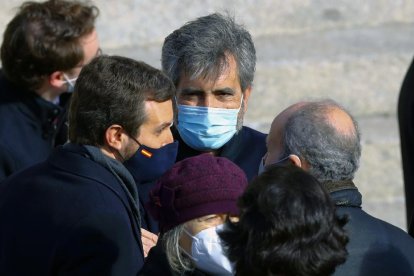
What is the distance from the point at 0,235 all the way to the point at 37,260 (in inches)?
7.3

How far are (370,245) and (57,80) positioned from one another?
2.25 m

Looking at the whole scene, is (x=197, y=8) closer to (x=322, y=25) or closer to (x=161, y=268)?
(x=322, y=25)

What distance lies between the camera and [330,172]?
3.23 m

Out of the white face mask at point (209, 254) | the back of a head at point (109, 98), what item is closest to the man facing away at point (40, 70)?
the back of a head at point (109, 98)

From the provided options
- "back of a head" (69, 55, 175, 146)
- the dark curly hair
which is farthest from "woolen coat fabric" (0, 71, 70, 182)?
the dark curly hair

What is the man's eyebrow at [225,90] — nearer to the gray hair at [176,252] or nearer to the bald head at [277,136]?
the bald head at [277,136]

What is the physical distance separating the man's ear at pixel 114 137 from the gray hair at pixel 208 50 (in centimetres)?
71

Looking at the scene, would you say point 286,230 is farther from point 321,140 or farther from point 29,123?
point 29,123

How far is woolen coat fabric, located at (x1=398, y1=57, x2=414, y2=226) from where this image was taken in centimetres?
509

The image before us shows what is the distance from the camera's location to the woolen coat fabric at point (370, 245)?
3037 millimetres

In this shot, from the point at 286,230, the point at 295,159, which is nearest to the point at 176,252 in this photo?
the point at 286,230

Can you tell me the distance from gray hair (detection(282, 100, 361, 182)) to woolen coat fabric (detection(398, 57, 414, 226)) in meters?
1.78

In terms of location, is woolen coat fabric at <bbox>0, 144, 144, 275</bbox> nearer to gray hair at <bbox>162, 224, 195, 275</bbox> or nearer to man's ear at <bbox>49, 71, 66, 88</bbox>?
gray hair at <bbox>162, 224, 195, 275</bbox>

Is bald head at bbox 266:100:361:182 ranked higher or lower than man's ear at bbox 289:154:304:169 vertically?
higher
